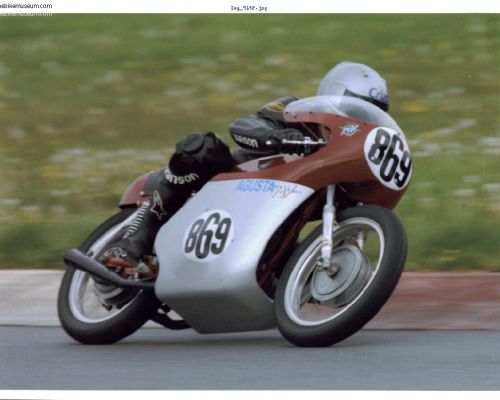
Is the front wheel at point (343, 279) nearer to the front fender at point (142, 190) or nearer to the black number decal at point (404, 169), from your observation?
the black number decal at point (404, 169)

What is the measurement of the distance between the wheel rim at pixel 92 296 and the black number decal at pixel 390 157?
1348mm

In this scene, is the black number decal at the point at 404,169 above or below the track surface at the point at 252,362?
above

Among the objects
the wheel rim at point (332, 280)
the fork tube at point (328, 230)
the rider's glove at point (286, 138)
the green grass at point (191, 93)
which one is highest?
the rider's glove at point (286, 138)

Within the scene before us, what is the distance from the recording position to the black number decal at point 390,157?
6895mm

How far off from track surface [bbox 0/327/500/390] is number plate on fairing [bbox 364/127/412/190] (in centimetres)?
73

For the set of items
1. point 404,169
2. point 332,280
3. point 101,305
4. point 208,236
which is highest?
point 404,169

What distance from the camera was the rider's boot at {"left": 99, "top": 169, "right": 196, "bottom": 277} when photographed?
740cm

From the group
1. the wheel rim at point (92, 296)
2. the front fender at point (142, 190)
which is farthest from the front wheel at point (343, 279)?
the front fender at point (142, 190)

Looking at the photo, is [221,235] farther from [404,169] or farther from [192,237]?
A: [404,169]

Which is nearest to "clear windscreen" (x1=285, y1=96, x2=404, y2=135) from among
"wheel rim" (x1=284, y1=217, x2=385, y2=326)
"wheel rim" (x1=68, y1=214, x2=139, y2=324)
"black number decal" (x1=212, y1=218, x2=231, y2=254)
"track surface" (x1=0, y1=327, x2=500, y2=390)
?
"wheel rim" (x1=284, y1=217, x2=385, y2=326)

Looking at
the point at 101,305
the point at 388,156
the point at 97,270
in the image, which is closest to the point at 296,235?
the point at 388,156

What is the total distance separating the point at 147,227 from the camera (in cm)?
751

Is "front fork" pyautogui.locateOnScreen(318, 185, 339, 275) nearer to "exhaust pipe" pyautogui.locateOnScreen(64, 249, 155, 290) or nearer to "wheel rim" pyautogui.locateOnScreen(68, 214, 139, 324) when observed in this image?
"exhaust pipe" pyautogui.locateOnScreen(64, 249, 155, 290)

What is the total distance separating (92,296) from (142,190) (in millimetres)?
573
